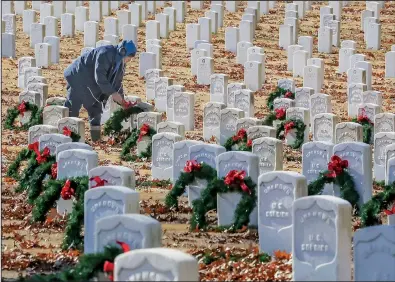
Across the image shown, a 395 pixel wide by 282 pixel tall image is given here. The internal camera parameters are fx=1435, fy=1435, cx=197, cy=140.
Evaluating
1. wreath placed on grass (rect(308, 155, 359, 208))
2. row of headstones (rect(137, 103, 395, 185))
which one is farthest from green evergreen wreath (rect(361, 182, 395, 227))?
row of headstones (rect(137, 103, 395, 185))

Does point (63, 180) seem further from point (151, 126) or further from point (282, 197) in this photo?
point (151, 126)

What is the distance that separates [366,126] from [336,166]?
185 inches

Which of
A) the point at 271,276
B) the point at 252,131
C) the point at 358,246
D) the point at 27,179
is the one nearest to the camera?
the point at 358,246

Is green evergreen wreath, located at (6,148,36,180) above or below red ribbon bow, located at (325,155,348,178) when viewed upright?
below

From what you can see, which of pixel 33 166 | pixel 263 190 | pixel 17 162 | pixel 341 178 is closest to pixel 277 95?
pixel 17 162

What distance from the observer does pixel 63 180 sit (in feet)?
50.2

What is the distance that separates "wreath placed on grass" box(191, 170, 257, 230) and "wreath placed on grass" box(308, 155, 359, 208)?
104cm

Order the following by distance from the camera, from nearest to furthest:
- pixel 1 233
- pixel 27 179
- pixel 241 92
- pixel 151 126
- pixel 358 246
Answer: pixel 358 246 < pixel 1 233 < pixel 27 179 < pixel 151 126 < pixel 241 92

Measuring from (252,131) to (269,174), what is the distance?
4772 mm

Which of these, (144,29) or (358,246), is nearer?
(358,246)

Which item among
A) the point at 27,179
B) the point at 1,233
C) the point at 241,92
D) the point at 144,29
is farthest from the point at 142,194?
the point at 144,29

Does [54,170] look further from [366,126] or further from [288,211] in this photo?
[366,126]

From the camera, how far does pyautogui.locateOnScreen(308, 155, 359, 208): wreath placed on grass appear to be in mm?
15773

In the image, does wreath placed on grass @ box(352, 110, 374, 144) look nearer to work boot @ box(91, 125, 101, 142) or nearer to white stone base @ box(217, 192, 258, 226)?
work boot @ box(91, 125, 101, 142)
